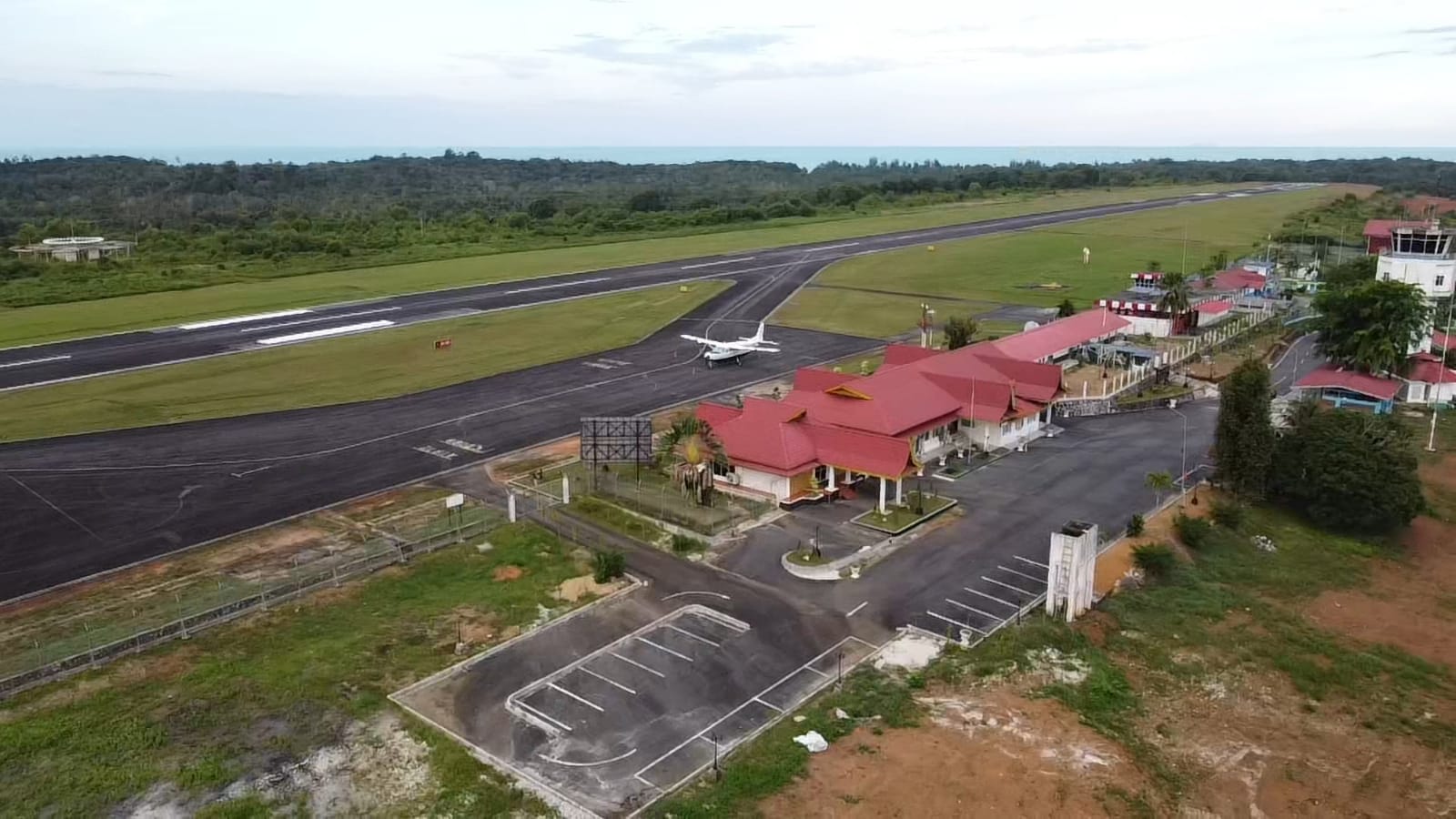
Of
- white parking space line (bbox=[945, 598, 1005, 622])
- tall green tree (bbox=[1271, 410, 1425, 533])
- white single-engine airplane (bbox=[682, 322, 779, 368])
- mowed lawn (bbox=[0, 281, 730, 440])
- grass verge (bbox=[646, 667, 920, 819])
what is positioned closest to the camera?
grass verge (bbox=[646, 667, 920, 819])

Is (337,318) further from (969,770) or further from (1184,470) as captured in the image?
(969,770)

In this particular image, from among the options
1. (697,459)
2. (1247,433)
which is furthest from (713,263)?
(1247,433)

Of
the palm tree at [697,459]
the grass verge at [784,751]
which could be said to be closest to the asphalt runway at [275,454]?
the palm tree at [697,459]

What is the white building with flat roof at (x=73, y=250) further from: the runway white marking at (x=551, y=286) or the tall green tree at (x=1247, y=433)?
the tall green tree at (x=1247, y=433)

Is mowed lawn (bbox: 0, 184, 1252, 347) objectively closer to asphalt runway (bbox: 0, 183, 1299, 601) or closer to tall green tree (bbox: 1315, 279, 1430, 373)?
asphalt runway (bbox: 0, 183, 1299, 601)

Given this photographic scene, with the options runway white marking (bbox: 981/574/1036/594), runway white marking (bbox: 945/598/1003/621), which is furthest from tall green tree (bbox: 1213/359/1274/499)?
runway white marking (bbox: 945/598/1003/621)

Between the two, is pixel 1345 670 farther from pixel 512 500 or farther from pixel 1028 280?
pixel 1028 280
